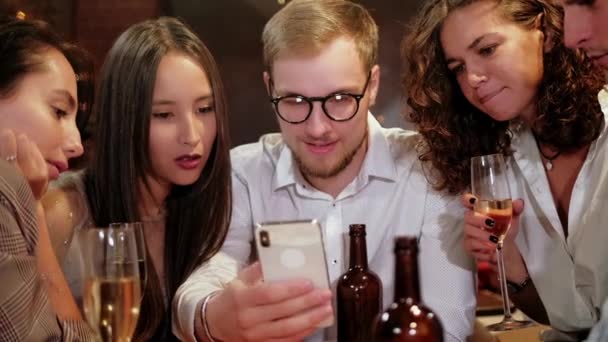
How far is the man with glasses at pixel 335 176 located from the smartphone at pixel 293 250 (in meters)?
0.56

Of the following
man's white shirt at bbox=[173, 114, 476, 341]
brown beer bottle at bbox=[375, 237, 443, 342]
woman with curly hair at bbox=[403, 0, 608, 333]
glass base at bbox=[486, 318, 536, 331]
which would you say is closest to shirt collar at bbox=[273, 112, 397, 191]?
man's white shirt at bbox=[173, 114, 476, 341]

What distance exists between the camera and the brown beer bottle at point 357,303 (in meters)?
1.35

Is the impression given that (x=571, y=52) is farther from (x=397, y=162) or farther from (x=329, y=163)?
(x=329, y=163)

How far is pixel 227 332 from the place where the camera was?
1.46 meters

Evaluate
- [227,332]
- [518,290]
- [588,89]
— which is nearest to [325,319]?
[227,332]

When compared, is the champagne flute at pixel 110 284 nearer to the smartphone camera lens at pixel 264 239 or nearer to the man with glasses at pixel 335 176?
the smartphone camera lens at pixel 264 239

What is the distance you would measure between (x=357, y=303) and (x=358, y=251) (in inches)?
5.5

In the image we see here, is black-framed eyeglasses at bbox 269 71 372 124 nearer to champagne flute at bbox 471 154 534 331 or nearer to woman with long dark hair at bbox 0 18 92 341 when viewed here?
champagne flute at bbox 471 154 534 331

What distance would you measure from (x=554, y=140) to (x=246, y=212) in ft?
3.25

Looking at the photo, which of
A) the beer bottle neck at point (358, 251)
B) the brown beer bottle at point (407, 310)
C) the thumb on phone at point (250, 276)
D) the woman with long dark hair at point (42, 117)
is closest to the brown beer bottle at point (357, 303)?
the beer bottle neck at point (358, 251)

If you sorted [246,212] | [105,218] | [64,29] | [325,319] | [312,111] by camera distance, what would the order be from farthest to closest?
1. [64,29]
2. [246,212]
3. [105,218]
4. [312,111]
5. [325,319]

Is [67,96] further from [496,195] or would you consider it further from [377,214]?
[496,195]

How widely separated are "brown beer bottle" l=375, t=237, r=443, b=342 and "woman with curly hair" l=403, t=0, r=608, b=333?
899 millimetres

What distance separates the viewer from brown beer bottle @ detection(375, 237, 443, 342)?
3.20ft
